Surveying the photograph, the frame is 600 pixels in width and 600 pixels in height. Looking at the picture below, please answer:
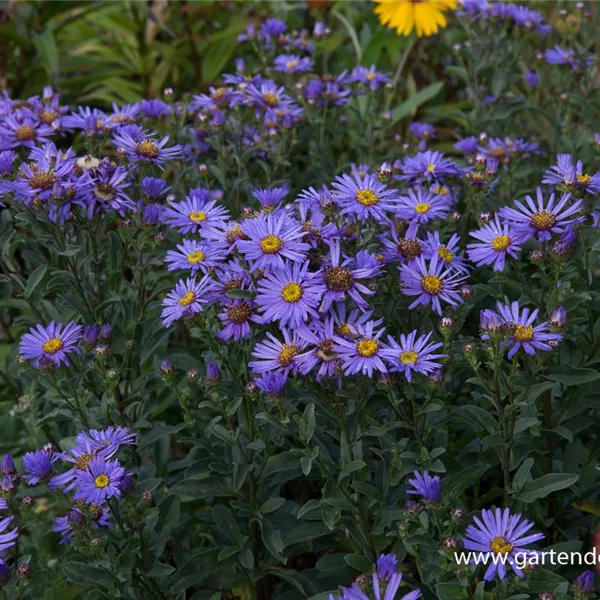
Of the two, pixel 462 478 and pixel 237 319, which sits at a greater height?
pixel 237 319

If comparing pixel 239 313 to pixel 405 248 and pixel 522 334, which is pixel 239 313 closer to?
pixel 405 248

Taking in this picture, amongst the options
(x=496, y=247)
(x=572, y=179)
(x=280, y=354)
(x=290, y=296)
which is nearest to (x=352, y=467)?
(x=280, y=354)

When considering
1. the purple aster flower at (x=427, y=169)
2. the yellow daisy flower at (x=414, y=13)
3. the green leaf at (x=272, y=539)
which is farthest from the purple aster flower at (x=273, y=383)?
the yellow daisy flower at (x=414, y=13)

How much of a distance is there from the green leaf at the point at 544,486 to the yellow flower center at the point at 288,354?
61 cm

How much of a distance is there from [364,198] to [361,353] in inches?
17.6

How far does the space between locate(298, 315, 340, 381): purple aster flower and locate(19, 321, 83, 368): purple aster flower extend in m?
0.63

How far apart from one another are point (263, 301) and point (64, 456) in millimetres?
616

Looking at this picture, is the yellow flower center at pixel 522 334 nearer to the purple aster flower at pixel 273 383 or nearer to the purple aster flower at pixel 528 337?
the purple aster flower at pixel 528 337

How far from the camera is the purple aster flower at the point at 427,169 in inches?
97.5

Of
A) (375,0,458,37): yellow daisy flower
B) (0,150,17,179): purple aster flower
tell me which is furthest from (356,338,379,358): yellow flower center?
(375,0,458,37): yellow daisy flower

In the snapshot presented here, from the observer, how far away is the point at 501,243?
2020 millimetres

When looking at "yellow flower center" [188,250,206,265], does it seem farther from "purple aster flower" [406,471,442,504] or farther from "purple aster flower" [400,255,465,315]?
"purple aster flower" [406,471,442,504]

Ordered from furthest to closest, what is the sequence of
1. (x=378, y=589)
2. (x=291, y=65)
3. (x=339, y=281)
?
(x=291, y=65), (x=339, y=281), (x=378, y=589)

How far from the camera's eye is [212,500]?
2.56 meters
